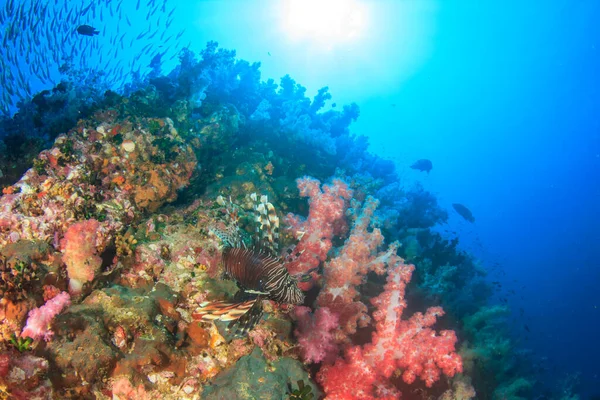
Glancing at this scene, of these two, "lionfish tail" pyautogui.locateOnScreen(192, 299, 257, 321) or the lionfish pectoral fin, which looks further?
the lionfish pectoral fin

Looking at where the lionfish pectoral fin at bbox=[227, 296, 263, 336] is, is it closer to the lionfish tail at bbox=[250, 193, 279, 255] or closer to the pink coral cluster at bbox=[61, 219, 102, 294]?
the lionfish tail at bbox=[250, 193, 279, 255]

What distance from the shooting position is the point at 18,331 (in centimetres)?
239

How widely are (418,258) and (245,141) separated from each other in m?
6.04

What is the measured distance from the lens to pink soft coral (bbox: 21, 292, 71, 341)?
2.39m

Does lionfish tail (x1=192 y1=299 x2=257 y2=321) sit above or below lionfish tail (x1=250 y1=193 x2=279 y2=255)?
below

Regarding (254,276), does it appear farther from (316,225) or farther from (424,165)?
(424,165)

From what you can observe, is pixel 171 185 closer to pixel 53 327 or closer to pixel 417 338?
pixel 53 327

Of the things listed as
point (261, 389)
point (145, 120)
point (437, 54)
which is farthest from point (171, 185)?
point (437, 54)

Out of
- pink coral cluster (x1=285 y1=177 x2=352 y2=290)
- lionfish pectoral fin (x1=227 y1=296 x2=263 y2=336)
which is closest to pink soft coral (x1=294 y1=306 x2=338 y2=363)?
pink coral cluster (x1=285 y1=177 x2=352 y2=290)

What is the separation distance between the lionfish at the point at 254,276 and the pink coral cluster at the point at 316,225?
67 cm

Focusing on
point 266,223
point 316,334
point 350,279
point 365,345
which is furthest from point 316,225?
point 365,345

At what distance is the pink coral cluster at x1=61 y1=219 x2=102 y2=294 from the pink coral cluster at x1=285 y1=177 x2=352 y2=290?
2.29 m

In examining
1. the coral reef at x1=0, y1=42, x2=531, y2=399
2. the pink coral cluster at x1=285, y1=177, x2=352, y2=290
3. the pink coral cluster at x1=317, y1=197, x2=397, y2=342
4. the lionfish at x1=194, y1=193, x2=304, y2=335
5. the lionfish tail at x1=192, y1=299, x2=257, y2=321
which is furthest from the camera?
the pink coral cluster at x1=285, y1=177, x2=352, y2=290

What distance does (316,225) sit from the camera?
181 inches
